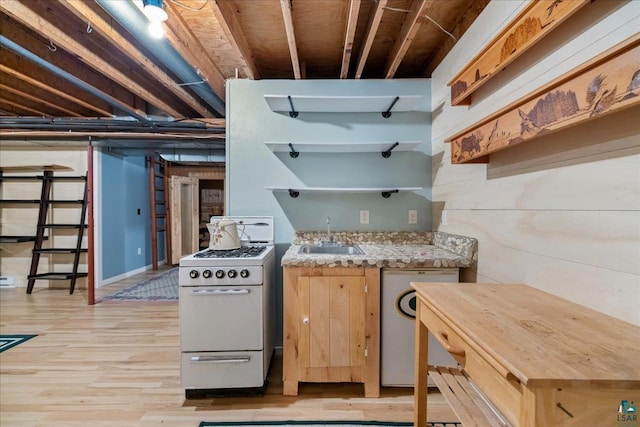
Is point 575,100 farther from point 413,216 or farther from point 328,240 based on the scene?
point 328,240

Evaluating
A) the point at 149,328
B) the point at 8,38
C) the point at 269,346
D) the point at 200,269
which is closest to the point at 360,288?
the point at 269,346

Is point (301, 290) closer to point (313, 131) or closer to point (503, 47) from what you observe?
point (313, 131)

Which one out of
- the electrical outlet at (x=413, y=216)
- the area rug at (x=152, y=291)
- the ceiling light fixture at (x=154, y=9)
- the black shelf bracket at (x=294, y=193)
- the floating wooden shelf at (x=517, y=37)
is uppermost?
the ceiling light fixture at (x=154, y=9)

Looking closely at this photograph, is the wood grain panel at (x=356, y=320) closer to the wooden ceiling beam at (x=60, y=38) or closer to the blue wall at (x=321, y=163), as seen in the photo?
the blue wall at (x=321, y=163)

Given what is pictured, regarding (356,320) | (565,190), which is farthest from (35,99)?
(565,190)

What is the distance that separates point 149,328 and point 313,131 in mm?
2549

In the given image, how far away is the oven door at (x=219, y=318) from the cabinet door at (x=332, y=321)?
312mm

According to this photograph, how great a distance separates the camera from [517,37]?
3.77ft

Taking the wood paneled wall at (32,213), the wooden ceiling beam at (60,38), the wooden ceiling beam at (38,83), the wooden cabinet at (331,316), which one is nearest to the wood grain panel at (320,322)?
the wooden cabinet at (331,316)

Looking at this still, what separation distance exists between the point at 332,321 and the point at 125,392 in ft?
4.87

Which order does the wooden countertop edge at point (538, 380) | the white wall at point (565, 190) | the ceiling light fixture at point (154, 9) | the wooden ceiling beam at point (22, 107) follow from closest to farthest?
1. the wooden countertop edge at point (538, 380)
2. the white wall at point (565, 190)
3. the ceiling light fixture at point (154, 9)
4. the wooden ceiling beam at point (22, 107)

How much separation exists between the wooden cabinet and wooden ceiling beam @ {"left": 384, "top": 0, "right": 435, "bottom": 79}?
61.6 inches

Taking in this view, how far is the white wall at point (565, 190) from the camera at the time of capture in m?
0.85

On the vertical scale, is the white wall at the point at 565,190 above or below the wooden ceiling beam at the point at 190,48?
below
